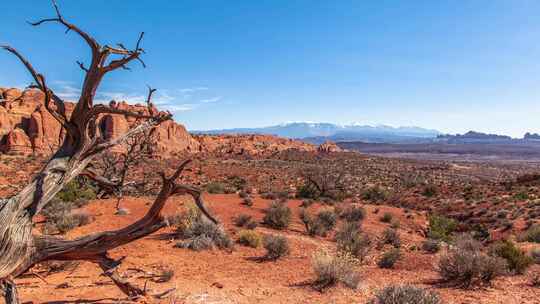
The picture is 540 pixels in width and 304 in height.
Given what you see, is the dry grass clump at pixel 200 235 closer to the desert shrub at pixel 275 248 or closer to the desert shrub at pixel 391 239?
the desert shrub at pixel 275 248

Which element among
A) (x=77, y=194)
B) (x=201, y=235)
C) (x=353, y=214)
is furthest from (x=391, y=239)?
(x=77, y=194)

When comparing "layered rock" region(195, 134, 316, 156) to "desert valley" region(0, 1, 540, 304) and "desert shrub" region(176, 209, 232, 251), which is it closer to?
"desert valley" region(0, 1, 540, 304)

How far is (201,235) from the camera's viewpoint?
991 centimetres

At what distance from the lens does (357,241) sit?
10.1 metres

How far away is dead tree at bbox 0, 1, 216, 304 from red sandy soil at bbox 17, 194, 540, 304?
4.83ft

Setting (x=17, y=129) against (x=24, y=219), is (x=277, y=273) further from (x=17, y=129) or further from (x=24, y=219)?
(x=17, y=129)

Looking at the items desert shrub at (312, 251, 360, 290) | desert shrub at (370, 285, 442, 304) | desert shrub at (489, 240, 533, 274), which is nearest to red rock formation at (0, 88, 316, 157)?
desert shrub at (312, 251, 360, 290)

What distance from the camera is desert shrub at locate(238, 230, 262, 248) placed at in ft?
33.6

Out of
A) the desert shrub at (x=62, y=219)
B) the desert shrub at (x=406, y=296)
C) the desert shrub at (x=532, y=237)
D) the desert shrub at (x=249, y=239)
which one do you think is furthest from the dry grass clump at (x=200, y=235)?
the desert shrub at (x=532, y=237)

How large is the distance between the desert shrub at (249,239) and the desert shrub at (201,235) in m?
0.58

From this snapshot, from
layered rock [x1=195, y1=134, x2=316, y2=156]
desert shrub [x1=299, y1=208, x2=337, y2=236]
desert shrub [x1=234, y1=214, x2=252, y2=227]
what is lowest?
desert shrub [x1=299, y1=208, x2=337, y2=236]

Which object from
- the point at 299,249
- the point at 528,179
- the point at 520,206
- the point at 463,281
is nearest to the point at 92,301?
the point at 299,249

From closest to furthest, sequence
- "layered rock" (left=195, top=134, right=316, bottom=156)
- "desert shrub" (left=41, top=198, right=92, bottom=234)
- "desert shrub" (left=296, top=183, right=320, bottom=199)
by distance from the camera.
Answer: "desert shrub" (left=41, top=198, right=92, bottom=234) → "desert shrub" (left=296, top=183, right=320, bottom=199) → "layered rock" (left=195, top=134, right=316, bottom=156)

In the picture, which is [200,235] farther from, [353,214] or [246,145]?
[246,145]
